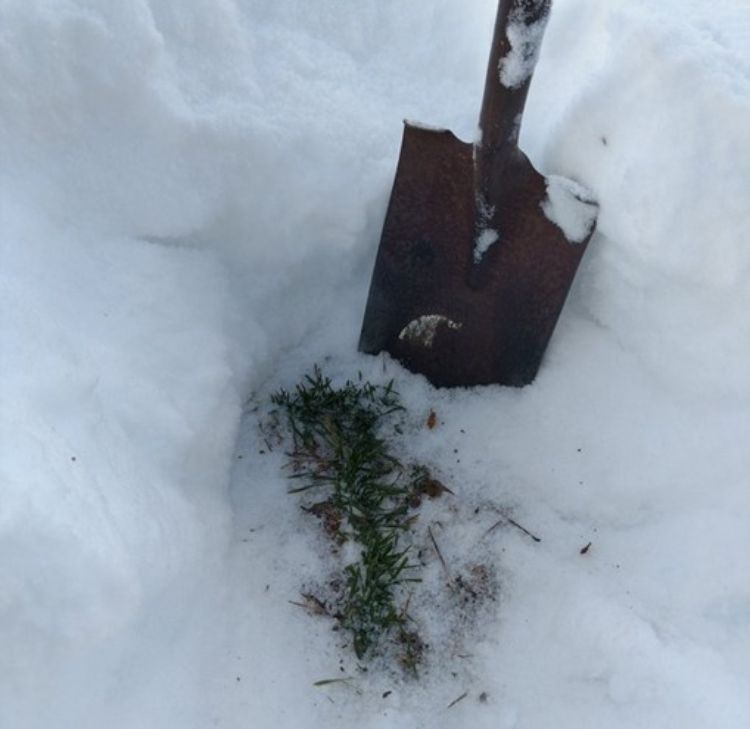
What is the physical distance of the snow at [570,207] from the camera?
159 cm

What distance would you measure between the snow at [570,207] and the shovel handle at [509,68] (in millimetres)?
125

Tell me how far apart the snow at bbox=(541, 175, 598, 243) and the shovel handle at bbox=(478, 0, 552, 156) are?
0.13 metres

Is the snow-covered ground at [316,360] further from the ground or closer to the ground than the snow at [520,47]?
closer to the ground

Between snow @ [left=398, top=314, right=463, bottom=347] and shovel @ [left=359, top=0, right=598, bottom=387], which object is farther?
snow @ [left=398, top=314, right=463, bottom=347]

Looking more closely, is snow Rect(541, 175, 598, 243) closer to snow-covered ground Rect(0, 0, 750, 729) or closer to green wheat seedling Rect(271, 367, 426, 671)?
snow-covered ground Rect(0, 0, 750, 729)

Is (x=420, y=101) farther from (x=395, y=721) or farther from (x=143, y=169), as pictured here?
(x=395, y=721)

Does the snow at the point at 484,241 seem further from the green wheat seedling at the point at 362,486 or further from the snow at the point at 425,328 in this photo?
the green wheat seedling at the point at 362,486

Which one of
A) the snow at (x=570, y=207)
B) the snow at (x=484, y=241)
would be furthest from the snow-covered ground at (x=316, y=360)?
the snow at (x=484, y=241)

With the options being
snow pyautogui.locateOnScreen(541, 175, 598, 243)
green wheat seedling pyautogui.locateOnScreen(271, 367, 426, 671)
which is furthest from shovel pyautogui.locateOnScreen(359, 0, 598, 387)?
green wheat seedling pyautogui.locateOnScreen(271, 367, 426, 671)

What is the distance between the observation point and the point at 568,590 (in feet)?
5.36

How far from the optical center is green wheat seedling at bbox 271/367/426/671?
63.2 inches

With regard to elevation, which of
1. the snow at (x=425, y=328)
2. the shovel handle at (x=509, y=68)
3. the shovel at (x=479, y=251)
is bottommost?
the snow at (x=425, y=328)

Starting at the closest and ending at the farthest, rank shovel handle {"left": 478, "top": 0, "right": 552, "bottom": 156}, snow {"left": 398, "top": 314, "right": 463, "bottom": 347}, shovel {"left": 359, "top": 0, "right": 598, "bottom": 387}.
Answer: shovel handle {"left": 478, "top": 0, "right": 552, "bottom": 156} < shovel {"left": 359, "top": 0, "right": 598, "bottom": 387} < snow {"left": 398, "top": 314, "right": 463, "bottom": 347}

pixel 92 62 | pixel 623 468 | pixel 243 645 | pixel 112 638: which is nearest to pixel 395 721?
pixel 243 645
